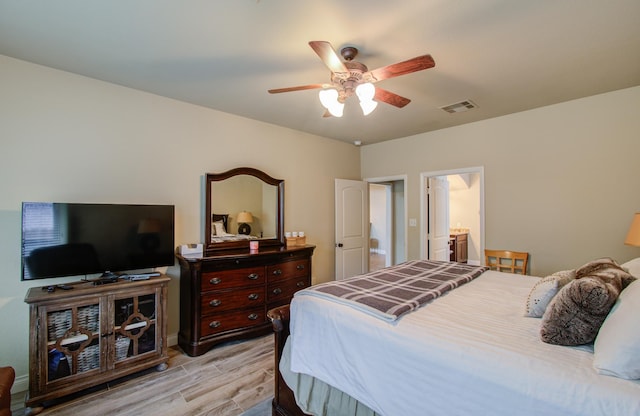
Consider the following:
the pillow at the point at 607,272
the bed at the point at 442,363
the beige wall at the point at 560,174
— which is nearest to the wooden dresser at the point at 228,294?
the bed at the point at 442,363

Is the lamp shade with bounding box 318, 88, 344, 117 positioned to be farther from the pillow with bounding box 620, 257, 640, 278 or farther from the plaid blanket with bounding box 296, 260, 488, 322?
the pillow with bounding box 620, 257, 640, 278

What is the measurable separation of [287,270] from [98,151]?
2.26 meters

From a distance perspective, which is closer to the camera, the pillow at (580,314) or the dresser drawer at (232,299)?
the pillow at (580,314)

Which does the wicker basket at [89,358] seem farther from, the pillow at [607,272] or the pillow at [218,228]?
the pillow at [607,272]

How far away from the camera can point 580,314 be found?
47.3 inches

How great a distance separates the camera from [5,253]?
7.22ft

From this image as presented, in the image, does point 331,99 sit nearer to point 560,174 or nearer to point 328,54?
point 328,54

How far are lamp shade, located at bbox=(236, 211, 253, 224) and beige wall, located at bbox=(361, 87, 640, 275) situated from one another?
282 cm

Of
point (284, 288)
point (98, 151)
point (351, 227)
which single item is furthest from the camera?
point (351, 227)

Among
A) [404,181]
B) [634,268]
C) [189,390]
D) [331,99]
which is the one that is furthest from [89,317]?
[404,181]

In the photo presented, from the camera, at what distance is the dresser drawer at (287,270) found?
3262 mm

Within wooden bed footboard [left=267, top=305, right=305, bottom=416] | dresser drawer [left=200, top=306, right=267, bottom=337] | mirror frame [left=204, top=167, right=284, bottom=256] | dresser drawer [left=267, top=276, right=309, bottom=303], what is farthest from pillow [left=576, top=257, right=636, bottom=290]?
mirror frame [left=204, top=167, right=284, bottom=256]

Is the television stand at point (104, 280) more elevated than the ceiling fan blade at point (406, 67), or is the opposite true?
the ceiling fan blade at point (406, 67)

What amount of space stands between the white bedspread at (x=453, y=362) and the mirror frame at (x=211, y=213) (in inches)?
69.3
